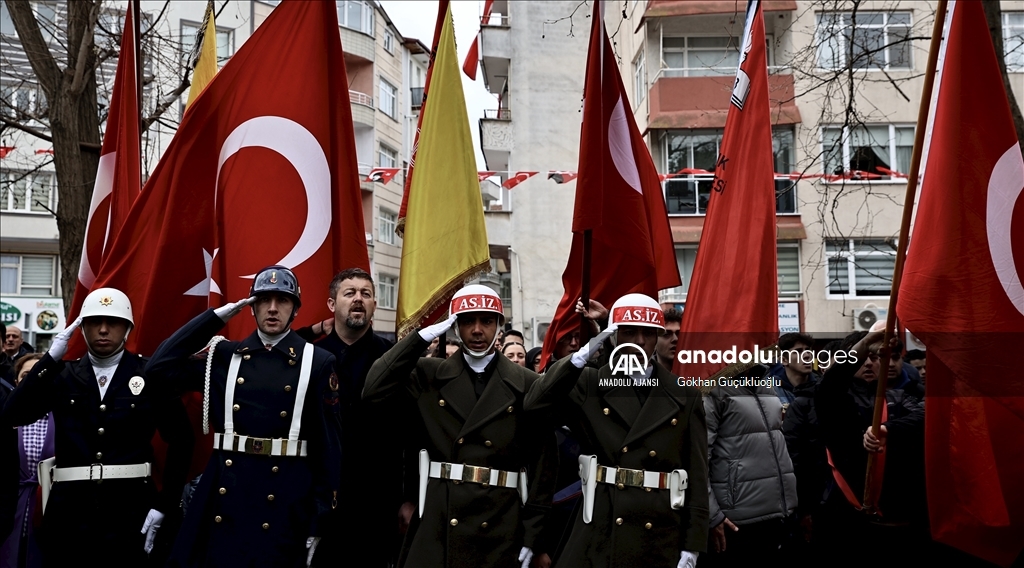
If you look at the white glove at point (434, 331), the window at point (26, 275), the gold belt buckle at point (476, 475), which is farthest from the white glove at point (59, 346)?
the window at point (26, 275)

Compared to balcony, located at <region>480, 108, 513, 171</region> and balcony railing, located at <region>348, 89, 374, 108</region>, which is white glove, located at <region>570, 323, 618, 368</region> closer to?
balcony, located at <region>480, 108, 513, 171</region>

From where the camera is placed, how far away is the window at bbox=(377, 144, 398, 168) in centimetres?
4262

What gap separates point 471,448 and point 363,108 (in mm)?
36203

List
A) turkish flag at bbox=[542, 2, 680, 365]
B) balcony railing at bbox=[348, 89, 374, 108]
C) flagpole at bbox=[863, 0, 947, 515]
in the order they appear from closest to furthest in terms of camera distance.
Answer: flagpole at bbox=[863, 0, 947, 515] < turkish flag at bbox=[542, 2, 680, 365] < balcony railing at bbox=[348, 89, 374, 108]

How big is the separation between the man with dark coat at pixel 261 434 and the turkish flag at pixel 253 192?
3.25ft

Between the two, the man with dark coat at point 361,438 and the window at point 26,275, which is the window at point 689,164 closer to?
the man with dark coat at point 361,438

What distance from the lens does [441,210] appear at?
283 inches

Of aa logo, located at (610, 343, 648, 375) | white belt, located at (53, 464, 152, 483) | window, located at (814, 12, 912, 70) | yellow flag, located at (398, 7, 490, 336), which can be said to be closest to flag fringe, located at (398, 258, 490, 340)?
yellow flag, located at (398, 7, 490, 336)

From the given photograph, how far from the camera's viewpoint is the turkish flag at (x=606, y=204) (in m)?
6.58

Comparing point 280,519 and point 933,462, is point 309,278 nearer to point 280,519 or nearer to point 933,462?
point 280,519

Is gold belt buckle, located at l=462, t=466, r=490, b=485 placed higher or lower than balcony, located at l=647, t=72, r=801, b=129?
lower

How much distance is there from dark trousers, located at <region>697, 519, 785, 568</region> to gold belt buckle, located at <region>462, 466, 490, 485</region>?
1.98 meters

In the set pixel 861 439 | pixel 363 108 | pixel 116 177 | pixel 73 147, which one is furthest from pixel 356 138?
pixel 861 439

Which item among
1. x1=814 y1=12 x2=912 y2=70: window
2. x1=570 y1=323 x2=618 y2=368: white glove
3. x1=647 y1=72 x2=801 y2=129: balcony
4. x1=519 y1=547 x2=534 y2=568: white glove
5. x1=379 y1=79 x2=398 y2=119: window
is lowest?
x1=519 y1=547 x2=534 y2=568: white glove
